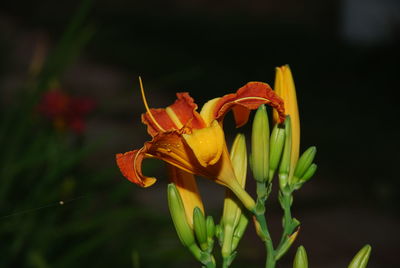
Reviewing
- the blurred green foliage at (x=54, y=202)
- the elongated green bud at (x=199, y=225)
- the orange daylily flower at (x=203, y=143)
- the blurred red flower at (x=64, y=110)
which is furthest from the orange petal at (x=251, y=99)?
the blurred red flower at (x=64, y=110)

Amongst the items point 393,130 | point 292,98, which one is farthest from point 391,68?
point 292,98

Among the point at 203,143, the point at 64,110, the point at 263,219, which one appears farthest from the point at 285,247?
the point at 64,110

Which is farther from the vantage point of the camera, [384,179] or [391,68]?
[391,68]

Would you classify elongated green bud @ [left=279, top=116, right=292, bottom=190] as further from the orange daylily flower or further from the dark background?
the dark background

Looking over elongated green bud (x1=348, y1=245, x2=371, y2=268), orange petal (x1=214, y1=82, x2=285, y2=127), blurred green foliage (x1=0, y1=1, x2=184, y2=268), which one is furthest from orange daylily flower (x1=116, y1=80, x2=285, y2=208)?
blurred green foliage (x1=0, y1=1, x2=184, y2=268)

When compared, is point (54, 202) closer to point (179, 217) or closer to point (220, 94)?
point (179, 217)

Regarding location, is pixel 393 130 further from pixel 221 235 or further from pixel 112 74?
pixel 221 235

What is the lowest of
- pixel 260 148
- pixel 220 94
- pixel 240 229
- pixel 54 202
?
pixel 220 94

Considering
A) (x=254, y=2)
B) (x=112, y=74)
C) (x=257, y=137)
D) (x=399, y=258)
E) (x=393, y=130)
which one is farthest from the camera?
(x=254, y=2)
